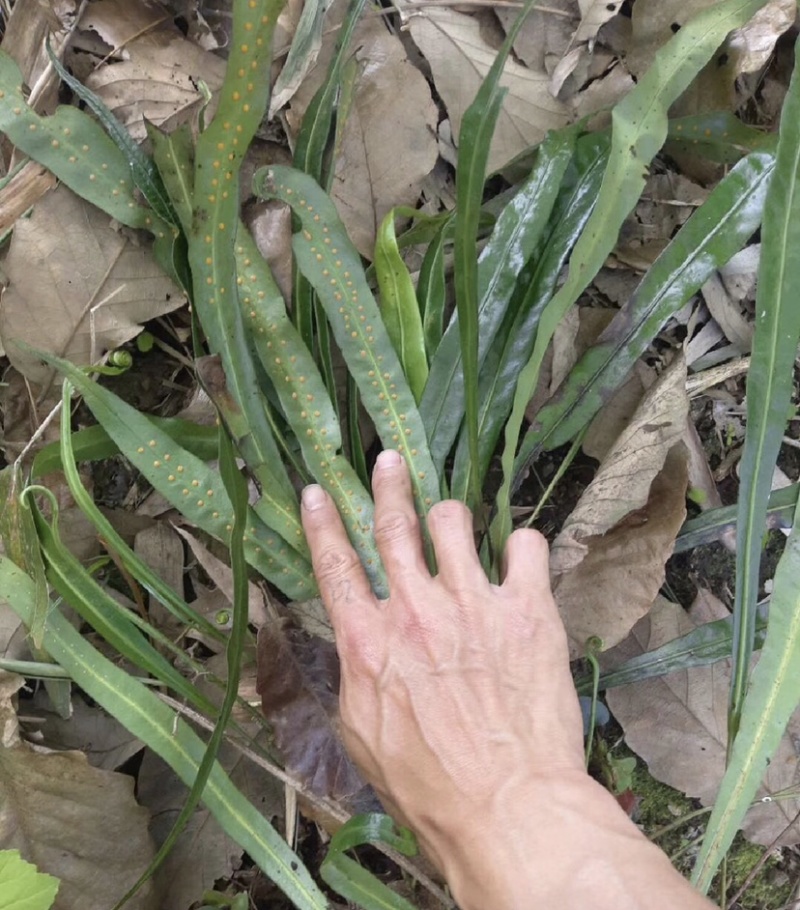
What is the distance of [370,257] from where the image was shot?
3.70 ft

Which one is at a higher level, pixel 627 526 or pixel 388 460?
pixel 388 460

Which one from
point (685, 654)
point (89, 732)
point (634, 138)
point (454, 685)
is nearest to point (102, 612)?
Result: point (89, 732)

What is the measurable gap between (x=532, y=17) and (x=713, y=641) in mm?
960

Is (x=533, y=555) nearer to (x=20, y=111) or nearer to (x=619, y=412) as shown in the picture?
(x=619, y=412)

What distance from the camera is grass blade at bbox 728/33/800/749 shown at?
0.94 m

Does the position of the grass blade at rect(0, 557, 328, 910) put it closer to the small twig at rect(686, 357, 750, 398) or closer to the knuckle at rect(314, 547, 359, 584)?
the knuckle at rect(314, 547, 359, 584)

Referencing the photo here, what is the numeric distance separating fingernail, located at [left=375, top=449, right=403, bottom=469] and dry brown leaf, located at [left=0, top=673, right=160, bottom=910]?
0.57 metres

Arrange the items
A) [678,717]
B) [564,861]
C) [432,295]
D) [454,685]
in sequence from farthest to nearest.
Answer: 1. [678,717]
2. [432,295]
3. [454,685]
4. [564,861]

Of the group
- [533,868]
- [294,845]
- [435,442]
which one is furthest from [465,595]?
[294,845]

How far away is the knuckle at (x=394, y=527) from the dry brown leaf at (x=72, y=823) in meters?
0.52

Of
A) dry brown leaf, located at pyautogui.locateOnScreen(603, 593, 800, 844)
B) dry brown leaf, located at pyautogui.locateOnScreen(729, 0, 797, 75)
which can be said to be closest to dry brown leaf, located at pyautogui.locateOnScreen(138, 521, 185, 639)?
dry brown leaf, located at pyautogui.locateOnScreen(603, 593, 800, 844)

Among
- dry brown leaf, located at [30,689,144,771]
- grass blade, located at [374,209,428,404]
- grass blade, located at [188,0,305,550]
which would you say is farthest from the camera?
dry brown leaf, located at [30,689,144,771]

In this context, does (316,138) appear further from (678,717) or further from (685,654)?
(678,717)

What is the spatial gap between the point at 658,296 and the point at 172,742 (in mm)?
892
